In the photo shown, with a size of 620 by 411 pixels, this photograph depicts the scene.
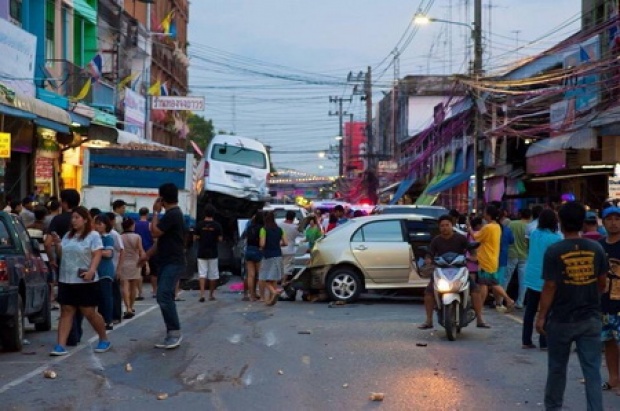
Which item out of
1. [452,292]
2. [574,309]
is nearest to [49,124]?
[452,292]

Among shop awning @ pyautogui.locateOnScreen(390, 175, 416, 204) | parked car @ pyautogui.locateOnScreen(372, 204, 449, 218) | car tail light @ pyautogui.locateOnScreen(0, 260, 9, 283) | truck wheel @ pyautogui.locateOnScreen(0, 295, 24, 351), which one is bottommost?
truck wheel @ pyautogui.locateOnScreen(0, 295, 24, 351)

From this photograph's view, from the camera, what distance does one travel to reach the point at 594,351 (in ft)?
22.9

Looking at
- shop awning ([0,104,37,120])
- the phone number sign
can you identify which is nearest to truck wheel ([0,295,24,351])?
shop awning ([0,104,37,120])

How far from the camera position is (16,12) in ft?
84.2

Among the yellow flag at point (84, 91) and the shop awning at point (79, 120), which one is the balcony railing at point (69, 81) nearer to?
the yellow flag at point (84, 91)

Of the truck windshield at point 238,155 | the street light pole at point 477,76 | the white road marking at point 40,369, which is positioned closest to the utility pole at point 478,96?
the street light pole at point 477,76

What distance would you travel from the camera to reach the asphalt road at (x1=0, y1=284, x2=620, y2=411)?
8.38 metres

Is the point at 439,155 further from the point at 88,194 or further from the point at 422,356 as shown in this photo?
the point at 422,356

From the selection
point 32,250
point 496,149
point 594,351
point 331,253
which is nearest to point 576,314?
point 594,351

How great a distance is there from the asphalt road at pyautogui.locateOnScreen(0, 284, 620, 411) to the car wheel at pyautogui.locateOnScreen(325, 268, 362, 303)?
2.85m

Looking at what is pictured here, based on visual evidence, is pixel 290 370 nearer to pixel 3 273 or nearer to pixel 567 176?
pixel 3 273

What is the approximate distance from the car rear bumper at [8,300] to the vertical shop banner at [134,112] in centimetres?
2637

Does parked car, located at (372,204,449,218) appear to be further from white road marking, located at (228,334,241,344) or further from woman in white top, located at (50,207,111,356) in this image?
woman in white top, located at (50,207,111,356)

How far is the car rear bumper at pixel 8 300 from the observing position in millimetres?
10542
